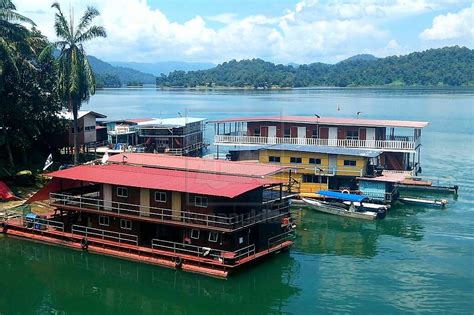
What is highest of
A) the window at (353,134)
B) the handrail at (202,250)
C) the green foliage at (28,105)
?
the green foliage at (28,105)

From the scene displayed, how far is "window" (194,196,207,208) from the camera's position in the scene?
108ft

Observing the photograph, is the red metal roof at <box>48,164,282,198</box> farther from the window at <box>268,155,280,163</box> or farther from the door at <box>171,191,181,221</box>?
the window at <box>268,155,280,163</box>

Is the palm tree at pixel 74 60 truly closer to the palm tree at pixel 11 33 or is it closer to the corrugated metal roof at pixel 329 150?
the palm tree at pixel 11 33

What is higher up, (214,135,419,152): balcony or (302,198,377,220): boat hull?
(214,135,419,152): balcony

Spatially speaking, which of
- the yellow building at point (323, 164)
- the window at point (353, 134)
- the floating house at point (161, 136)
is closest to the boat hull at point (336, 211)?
the yellow building at point (323, 164)

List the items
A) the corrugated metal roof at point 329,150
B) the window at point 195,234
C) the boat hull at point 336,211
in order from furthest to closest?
1. the corrugated metal roof at point 329,150
2. the boat hull at point 336,211
3. the window at point 195,234

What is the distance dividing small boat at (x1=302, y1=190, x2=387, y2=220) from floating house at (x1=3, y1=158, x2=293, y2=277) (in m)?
8.70

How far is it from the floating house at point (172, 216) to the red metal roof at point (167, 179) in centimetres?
6

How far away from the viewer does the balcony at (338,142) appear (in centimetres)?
5519

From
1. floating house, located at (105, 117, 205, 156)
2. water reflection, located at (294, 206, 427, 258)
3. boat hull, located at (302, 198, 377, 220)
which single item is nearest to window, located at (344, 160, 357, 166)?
boat hull, located at (302, 198, 377, 220)

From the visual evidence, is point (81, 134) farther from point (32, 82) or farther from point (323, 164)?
point (323, 164)

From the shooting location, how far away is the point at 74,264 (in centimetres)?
3519

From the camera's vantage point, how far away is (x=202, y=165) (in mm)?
37812

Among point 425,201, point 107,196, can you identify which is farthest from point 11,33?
point 425,201
